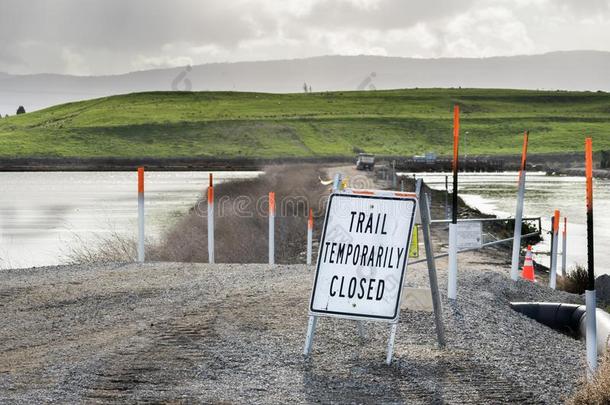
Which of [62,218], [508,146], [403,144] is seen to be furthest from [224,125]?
[62,218]

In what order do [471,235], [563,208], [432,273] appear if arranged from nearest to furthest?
[432,273], [471,235], [563,208]

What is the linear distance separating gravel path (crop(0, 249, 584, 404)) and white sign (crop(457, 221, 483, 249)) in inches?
218

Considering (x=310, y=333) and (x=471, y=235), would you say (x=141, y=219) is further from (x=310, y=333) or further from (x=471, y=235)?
(x=310, y=333)

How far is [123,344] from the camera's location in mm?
10766

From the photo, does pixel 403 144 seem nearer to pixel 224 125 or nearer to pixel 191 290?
pixel 224 125

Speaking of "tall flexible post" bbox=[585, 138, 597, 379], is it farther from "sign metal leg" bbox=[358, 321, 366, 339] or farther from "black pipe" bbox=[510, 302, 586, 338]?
"black pipe" bbox=[510, 302, 586, 338]

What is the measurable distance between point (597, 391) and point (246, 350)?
11.4 feet

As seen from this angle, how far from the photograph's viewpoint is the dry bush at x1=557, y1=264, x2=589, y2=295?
75.0 feet

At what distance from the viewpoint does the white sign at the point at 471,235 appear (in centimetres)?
2117

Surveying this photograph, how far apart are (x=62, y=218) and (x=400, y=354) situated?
4915cm

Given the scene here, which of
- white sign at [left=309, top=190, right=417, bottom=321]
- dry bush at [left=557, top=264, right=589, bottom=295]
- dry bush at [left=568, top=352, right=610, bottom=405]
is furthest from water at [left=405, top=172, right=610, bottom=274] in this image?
dry bush at [left=568, top=352, right=610, bottom=405]

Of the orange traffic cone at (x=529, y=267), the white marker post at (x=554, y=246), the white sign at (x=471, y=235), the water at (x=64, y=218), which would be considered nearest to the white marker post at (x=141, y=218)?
the white sign at (x=471, y=235)

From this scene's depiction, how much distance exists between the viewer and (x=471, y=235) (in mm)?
21578

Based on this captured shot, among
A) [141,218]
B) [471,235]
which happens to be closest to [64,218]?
[471,235]
